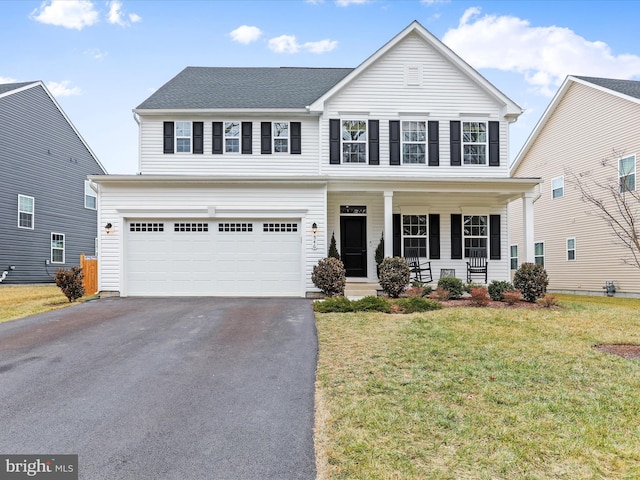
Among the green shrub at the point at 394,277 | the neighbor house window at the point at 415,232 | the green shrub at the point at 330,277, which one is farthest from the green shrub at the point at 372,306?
the neighbor house window at the point at 415,232

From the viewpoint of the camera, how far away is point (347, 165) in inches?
571

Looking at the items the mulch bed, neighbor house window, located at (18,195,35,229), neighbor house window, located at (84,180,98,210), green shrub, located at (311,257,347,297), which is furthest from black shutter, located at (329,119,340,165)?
neighbor house window, located at (84,180,98,210)

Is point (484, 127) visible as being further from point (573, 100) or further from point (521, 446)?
point (521, 446)

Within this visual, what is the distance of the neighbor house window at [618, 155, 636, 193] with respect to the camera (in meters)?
15.7

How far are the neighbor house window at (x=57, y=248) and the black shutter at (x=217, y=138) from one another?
34.5ft

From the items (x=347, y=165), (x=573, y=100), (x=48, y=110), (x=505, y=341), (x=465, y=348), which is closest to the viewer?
(x=465, y=348)

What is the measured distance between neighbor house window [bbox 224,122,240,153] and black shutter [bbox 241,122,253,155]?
0.57ft

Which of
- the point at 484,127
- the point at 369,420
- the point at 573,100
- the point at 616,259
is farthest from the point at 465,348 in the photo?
the point at 573,100

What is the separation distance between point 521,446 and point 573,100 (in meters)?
18.8

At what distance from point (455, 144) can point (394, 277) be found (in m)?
5.37

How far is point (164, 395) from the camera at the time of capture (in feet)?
16.6

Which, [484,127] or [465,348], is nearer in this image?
[465,348]

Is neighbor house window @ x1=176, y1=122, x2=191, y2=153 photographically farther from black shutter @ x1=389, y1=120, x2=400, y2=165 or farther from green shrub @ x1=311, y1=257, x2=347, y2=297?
black shutter @ x1=389, y1=120, x2=400, y2=165

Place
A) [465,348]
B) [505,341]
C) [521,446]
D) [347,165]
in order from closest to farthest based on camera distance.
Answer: [521,446], [465,348], [505,341], [347,165]
